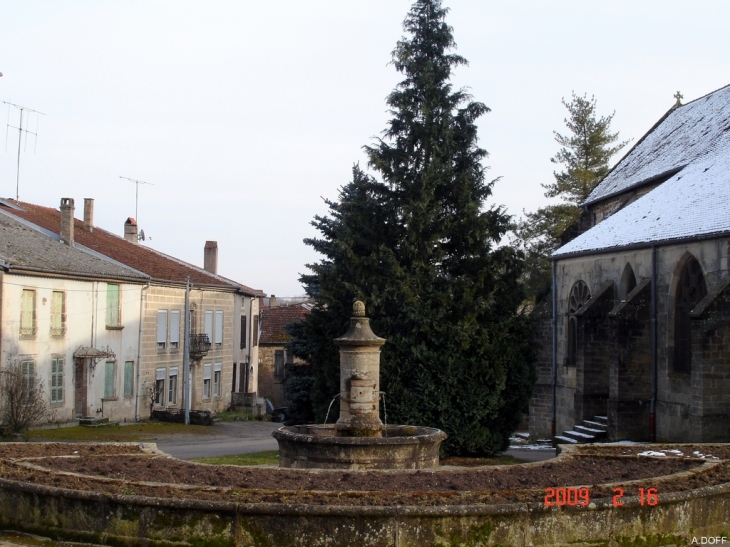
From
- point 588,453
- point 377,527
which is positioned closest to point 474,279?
point 588,453

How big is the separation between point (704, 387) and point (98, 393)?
2214cm

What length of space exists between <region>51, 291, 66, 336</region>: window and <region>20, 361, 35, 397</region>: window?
1645mm

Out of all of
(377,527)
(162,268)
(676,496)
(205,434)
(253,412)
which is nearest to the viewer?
(377,527)

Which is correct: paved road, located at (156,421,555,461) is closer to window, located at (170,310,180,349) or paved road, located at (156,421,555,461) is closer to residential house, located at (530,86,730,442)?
residential house, located at (530,86,730,442)

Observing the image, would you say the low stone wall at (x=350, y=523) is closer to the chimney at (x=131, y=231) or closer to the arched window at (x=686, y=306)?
the arched window at (x=686, y=306)

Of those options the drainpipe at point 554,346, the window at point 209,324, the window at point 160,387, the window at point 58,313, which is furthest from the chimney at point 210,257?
the drainpipe at point 554,346

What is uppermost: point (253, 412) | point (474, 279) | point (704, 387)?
point (474, 279)

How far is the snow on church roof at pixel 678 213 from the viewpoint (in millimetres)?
20203

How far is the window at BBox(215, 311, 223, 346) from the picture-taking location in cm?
4266

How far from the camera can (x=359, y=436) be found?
15.6 m

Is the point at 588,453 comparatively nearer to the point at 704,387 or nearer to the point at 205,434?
the point at 704,387

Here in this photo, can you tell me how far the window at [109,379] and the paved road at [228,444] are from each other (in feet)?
13.7

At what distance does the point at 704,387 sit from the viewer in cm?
1883
